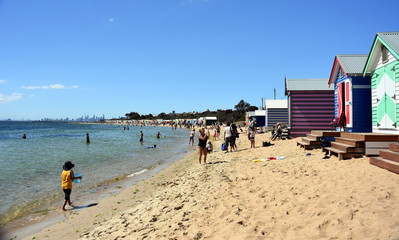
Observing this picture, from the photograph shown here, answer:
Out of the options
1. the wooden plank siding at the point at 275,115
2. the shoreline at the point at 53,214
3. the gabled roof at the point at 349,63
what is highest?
the gabled roof at the point at 349,63

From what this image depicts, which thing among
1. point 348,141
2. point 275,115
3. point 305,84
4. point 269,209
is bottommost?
point 269,209

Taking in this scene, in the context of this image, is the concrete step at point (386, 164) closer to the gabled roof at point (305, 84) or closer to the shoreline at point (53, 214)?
the shoreline at point (53, 214)

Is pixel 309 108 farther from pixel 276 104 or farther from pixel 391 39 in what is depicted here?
pixel 276 104

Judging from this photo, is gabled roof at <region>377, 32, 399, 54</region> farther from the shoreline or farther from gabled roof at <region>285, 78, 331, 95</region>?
the shoreline

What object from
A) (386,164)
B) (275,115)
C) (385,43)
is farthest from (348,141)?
(275,115)

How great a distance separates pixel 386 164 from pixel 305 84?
13528mm

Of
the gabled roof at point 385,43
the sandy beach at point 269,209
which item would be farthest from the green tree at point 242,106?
the sandy beach at point 269,209

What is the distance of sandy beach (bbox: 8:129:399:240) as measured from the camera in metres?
3.99

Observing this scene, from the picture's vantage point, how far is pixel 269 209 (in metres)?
5.05

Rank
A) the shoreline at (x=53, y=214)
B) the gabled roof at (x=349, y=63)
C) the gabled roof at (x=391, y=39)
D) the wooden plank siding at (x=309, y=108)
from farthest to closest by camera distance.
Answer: the wooden plank siding at (x=309, y=108) → the gabled roof at (x=349, y=63) → the gabled roof at (x=391, y=39) → the shoreline at (x=53, y=214)

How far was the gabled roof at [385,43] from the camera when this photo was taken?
880 centimetres

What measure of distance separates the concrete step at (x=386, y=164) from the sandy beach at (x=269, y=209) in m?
0.14

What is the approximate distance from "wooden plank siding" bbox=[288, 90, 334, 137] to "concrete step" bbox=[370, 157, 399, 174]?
1151 cm

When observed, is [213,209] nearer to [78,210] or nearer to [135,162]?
[78,210]
